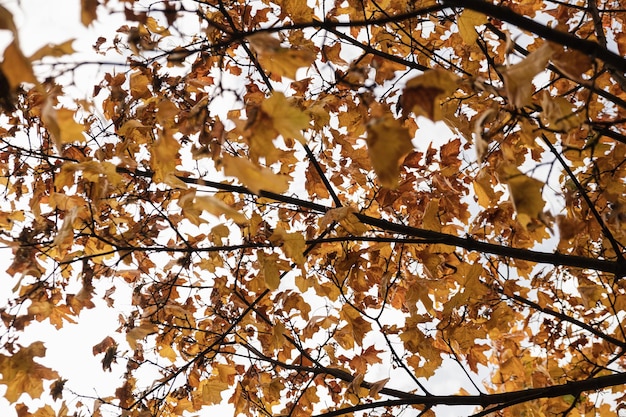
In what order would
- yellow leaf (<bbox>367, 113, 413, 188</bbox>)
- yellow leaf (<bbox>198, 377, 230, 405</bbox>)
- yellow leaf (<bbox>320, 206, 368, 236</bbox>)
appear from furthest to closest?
yellow leaf (<bbox>198, 377, 230, 405</bbox>) → yellow leaf (<bbox>320, 206, 368, 236</bbox>) → yellow leaf (<bbox>367, 113, 413, 188</bbox>)

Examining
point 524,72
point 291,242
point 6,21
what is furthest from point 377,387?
point 6,21

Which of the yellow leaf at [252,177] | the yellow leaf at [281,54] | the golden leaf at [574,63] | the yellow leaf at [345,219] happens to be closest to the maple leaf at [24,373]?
the yellow leaf at [345,219]

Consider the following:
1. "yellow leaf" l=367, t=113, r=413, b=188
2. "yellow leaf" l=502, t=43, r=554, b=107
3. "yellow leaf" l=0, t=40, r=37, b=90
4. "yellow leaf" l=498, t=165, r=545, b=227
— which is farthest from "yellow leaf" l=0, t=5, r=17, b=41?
"yellow leaf" l=498, t=165, r=545, b=227

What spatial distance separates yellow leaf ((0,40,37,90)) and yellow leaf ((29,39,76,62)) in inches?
7.7

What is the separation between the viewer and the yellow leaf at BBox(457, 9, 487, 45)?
2.10 m

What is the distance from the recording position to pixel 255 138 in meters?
1.36

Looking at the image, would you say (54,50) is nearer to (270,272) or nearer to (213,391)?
(270,272)

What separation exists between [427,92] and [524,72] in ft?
1.08

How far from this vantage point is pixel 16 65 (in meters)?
0.95

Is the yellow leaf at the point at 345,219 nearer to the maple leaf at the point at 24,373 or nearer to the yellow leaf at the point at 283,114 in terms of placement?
the yellow leaf at the point at 283,114

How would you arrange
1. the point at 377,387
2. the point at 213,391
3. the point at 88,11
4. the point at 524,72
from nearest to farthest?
1. the point at 524,72
2. the point at 88,11
3. the point at 377,387
4. the point at 213,391

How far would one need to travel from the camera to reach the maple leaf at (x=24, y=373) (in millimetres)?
2080

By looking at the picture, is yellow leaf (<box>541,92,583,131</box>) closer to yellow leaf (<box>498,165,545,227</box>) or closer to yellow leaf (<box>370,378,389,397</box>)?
yellow leaf (<box>498,165,545,227</box>)

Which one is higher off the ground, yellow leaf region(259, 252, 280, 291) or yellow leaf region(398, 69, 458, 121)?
yellow leaf region(259, 252, 280, 291)
